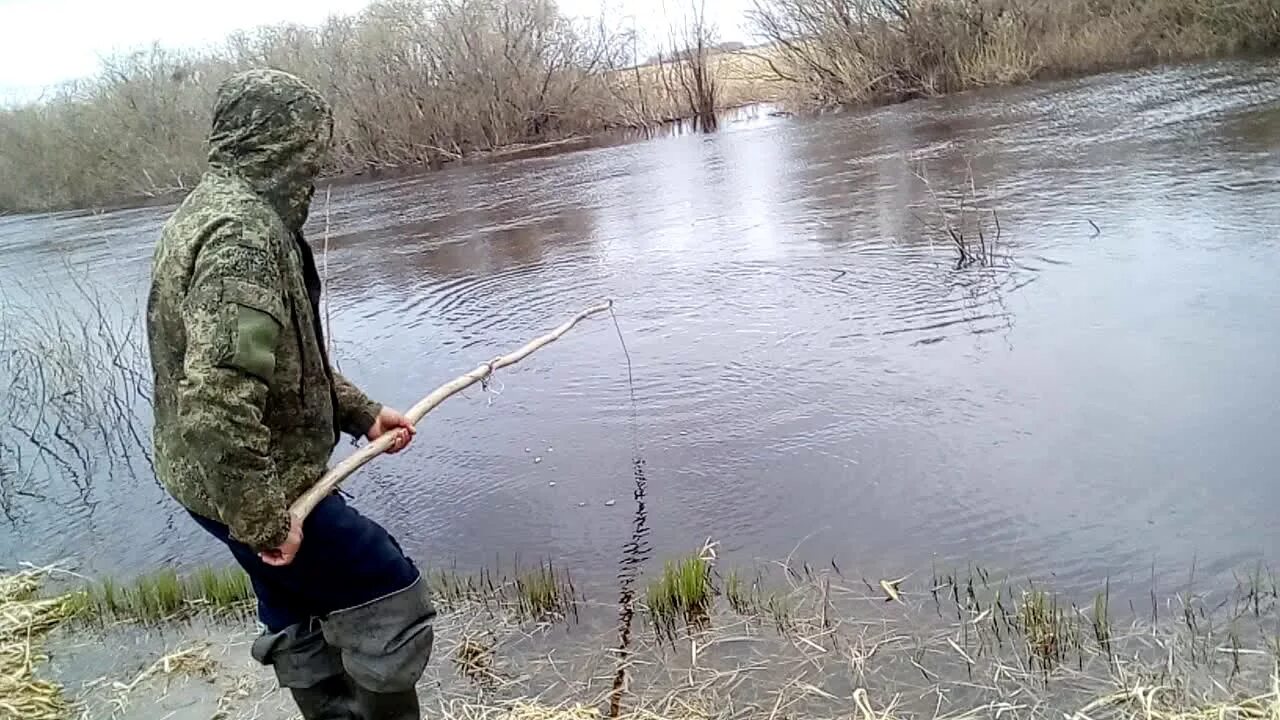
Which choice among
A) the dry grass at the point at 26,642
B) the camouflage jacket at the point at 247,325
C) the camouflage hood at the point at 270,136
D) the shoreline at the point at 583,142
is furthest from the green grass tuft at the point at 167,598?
the shoreline at the point at 583,142

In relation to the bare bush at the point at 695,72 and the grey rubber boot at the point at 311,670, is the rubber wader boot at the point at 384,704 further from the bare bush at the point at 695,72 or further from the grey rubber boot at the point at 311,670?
the bare bush at the point at 695,72

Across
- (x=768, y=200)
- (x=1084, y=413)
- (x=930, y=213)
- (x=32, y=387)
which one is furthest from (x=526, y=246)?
(x=1084, y=413)

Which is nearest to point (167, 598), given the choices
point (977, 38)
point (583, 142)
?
point (583, 142)

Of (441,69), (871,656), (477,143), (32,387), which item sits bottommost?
(871,656)

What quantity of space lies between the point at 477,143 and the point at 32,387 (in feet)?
56.9

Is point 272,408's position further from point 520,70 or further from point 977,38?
point 520,70

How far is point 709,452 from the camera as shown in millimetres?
6055

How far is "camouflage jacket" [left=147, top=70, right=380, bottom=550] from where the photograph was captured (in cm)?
251

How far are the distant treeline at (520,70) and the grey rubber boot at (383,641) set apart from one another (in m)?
20.8

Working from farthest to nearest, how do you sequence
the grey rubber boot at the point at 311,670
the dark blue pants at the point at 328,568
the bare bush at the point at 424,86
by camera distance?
the bare bush at the point at 424,86 → the grey rubber boot at the point at 311,670 → the dark blue pants at the point at 328,568

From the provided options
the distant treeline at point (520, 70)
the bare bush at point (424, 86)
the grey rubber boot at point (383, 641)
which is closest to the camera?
the grey rubber boot at point (383, 641)

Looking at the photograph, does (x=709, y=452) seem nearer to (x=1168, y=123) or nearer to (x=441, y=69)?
(x=1168, y=123)

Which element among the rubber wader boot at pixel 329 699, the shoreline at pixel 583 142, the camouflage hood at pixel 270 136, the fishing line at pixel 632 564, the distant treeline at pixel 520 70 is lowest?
the fishing line at pixel 632 564

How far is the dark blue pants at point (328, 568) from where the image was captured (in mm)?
2906
